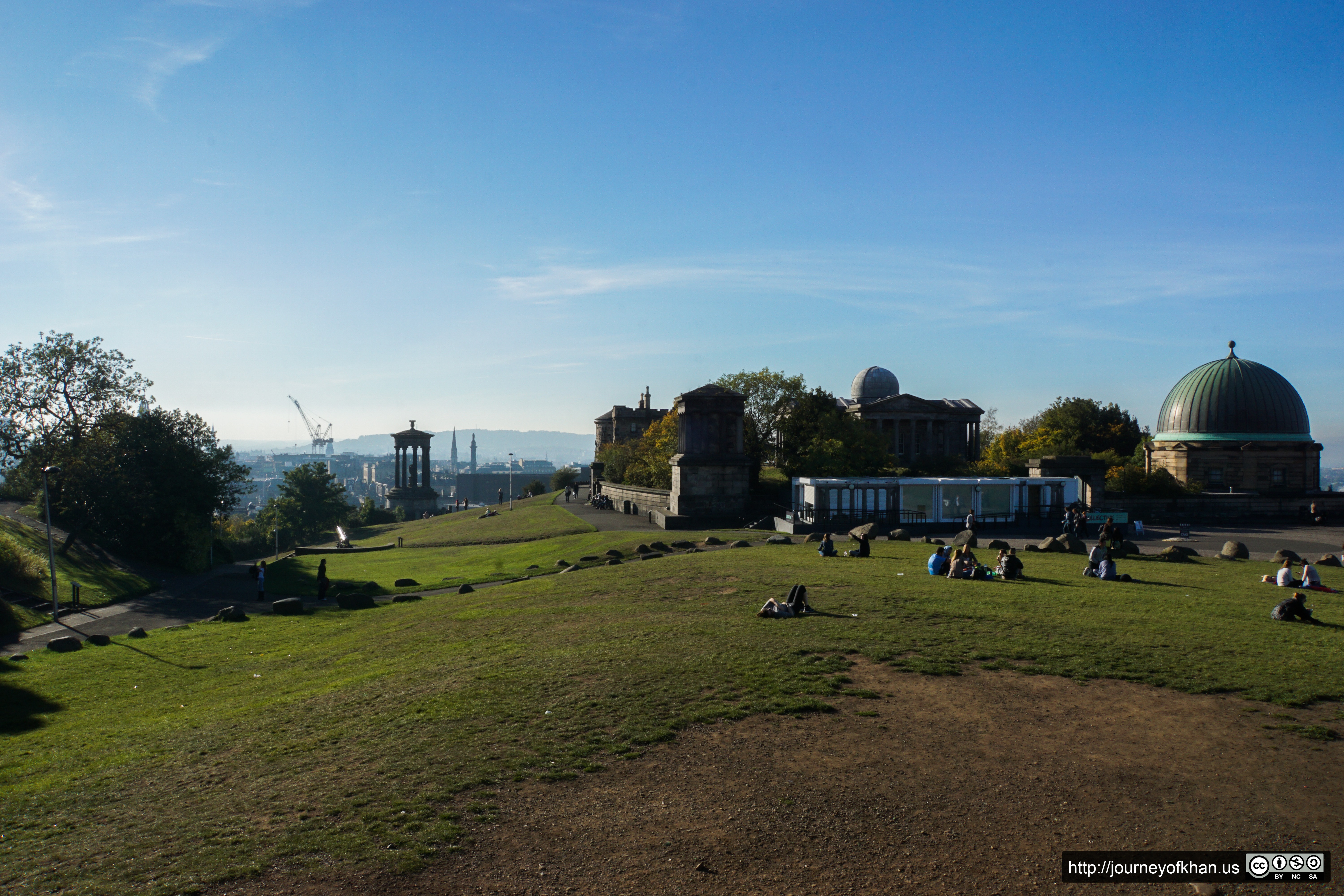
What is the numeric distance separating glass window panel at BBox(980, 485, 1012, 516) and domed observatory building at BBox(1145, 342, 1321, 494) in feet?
68.4

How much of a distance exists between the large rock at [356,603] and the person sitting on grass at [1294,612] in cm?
2636

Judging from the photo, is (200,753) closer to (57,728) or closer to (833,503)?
(57,728)

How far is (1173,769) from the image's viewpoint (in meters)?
9.45

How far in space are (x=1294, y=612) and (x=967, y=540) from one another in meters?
12.0

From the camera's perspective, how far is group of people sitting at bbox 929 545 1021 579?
74.2 ft

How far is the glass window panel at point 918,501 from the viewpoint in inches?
1597

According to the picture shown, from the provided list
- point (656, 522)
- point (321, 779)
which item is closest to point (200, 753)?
point (321, 779)

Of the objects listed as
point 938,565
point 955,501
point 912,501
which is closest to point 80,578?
point 938,565

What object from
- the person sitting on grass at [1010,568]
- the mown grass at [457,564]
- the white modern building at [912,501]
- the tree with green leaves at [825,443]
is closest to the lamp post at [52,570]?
the mown grass at [457,564]

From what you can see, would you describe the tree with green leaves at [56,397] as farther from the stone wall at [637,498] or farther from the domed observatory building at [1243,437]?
the domed observatory building at [1243,437]

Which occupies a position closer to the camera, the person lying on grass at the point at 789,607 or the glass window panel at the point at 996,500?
the person lying on grass at the point at 789,607

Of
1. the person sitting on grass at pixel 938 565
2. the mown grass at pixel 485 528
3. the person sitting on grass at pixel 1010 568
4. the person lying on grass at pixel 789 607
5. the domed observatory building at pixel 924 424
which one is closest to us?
the person lying on grass at pixel 789 607

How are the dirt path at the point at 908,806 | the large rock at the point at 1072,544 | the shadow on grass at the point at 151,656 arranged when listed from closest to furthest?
1. the dirt path at the point at 908,806
2. the shadow on grass at the point at 151,656
3. the large rock at the point at 1072,544

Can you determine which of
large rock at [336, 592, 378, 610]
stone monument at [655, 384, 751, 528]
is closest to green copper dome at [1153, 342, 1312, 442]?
stone monument at [655, 384, 751, 528]
